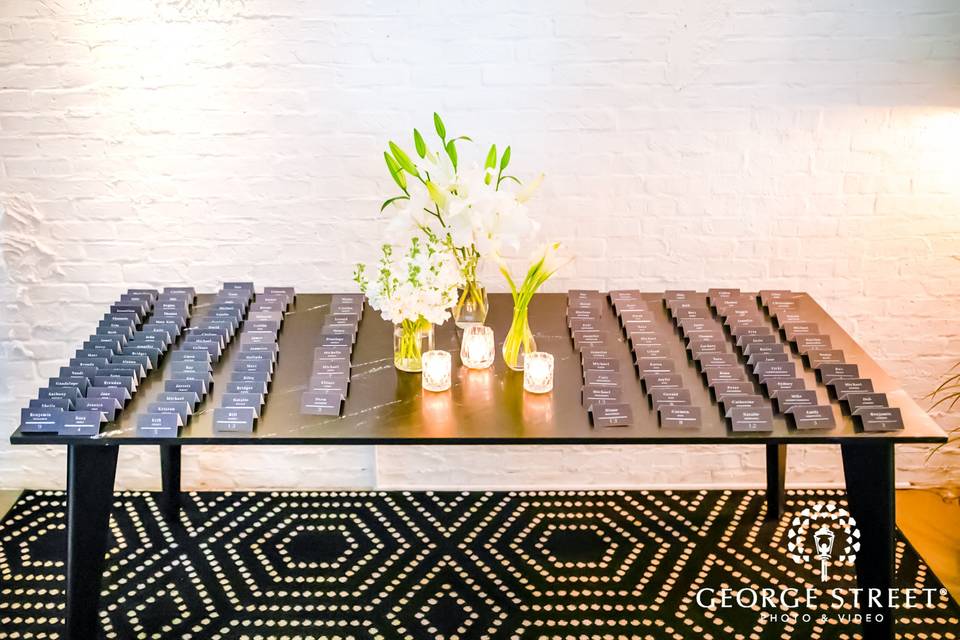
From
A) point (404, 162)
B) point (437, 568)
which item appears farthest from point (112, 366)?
point (437, 568)

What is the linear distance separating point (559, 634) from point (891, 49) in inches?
92.6

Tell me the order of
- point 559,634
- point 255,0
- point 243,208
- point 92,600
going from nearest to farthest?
point 92,600
point 559,634
point 255,0
point 243,208

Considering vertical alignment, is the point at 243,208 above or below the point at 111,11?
below

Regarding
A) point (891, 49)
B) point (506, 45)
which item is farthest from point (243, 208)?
point (891, 49)

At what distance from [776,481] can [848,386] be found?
3.46 feet

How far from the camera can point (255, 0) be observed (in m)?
3.51

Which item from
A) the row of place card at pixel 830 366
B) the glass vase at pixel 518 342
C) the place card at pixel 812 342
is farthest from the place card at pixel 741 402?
the glass vase at pixel 518 342

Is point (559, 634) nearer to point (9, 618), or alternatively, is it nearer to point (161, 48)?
point (9, 618)

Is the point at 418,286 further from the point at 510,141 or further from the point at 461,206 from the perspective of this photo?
the point at 510,141

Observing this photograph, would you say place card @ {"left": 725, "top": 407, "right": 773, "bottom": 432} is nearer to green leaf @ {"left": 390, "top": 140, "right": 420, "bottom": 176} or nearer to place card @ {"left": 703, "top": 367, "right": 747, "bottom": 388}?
place card @ {"left": 703, "top": 367, "right": 747, "bottom": 388}

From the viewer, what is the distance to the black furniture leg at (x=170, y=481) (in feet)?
12.3

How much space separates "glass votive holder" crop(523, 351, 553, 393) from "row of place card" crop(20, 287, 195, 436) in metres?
1.10

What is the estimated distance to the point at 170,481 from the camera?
3752mm

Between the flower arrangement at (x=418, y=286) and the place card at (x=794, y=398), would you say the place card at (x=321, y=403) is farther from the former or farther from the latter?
the place card at (x=794, y=398)
